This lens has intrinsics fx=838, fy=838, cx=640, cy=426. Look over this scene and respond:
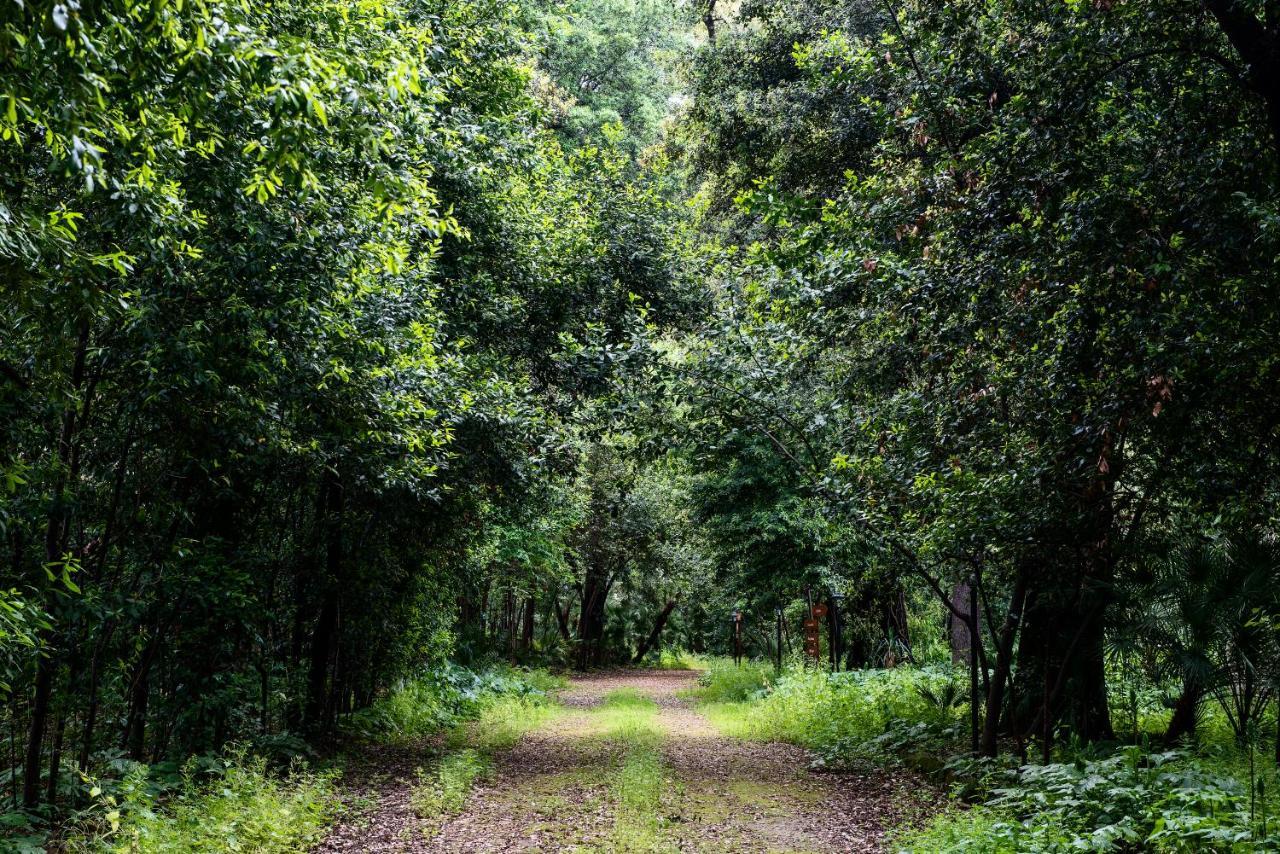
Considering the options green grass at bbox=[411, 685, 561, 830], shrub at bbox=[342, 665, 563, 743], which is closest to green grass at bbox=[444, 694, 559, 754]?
green grass at bbox=[411, 685, 561, 830]

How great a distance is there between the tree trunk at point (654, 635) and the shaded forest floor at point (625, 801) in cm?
2511

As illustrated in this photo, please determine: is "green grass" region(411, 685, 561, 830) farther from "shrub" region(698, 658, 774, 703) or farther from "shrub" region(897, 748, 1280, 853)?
"shrub" region(698, 658, 774, 703)

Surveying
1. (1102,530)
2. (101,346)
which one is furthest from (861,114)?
(101,346)

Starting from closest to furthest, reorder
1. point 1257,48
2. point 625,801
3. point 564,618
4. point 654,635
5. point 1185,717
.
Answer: point 1257,48 → point 1185,717 → point 625,801 → point 564,618 → point 654,635

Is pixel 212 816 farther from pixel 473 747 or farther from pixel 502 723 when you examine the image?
pixel 502 723

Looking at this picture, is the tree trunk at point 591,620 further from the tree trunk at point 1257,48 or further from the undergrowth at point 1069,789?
the tree trunk at point 1257,48

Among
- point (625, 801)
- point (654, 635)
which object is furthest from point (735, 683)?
point (654, 635)

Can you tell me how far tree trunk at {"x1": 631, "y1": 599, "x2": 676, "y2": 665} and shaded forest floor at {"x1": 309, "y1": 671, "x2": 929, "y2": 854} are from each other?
25.1m

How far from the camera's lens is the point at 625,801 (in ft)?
27.4

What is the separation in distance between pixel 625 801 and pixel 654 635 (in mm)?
31291

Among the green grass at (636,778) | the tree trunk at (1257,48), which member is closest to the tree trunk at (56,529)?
the green grass at (636,778)

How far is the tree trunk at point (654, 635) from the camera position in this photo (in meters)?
38.3

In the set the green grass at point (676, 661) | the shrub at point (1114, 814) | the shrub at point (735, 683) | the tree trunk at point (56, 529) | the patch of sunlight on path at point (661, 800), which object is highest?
the tree trunk at point (56, 529)

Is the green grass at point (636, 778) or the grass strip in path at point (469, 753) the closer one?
the green grass at point (636, 778)
